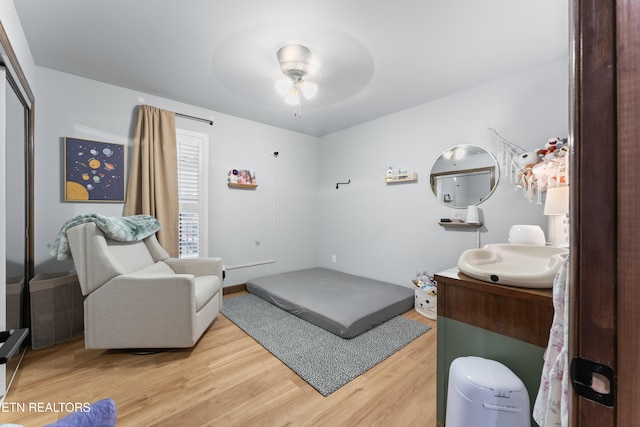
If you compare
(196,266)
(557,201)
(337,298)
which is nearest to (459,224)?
(557,201)

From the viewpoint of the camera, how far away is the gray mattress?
7.67 ft

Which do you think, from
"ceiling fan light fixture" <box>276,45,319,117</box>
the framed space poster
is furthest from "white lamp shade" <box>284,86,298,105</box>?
the framed space poster

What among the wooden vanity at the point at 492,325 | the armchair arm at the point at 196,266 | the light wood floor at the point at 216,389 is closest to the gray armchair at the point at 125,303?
the light wood floor at the point at 216,389

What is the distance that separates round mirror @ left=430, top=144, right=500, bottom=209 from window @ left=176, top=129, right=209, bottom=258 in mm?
2712

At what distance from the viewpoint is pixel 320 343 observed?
2121 millimetres

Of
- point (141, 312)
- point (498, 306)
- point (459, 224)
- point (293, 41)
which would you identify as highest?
point (293, 41)

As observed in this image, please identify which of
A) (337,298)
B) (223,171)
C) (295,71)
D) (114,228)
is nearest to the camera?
(114,228)

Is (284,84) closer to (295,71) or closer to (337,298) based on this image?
(295,71)

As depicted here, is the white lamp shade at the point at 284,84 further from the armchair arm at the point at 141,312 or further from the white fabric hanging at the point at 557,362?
the white fabric hanging at the point at 557,362

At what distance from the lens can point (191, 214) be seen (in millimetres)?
3150

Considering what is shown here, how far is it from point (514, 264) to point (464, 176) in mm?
1571

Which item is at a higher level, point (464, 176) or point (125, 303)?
point (464, 176)

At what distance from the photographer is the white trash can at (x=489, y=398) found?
98 cm

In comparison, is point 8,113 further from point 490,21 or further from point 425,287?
point 425,287
